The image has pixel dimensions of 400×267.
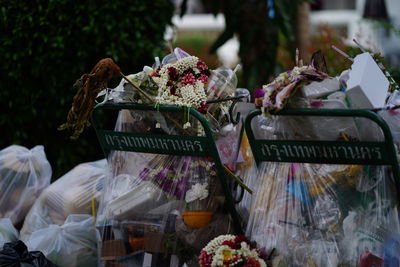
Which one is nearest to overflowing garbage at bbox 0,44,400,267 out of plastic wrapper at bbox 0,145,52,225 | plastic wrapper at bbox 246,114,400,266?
plastic wrapper at bbox 246,114,400,266

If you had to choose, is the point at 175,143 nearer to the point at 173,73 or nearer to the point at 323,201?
the point at 173,73

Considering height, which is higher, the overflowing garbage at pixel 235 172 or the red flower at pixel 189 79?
the red flower at pixel 189 79

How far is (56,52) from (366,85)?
2.90 meters

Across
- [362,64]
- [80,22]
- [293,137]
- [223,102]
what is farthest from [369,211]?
[80,22]

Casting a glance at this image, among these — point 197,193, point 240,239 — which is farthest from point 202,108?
point 240,239

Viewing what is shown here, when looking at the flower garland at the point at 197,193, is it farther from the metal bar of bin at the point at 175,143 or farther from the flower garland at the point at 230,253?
the flower garland at the point at 230,253

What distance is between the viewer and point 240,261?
8.73 ft

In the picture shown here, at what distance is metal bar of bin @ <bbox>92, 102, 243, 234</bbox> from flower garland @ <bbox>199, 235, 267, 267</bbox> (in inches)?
10.6

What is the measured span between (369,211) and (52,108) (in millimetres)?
3094

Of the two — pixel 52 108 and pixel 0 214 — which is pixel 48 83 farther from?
pixel 0 214

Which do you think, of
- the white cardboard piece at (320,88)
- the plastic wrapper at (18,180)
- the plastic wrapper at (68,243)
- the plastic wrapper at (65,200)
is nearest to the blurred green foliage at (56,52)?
the plastic wrapper at (18,180)

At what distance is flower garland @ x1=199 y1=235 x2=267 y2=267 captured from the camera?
8.75 feet

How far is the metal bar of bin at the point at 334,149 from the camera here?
2.50 meters

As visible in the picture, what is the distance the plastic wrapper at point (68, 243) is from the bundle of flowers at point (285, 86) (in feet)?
4.94
